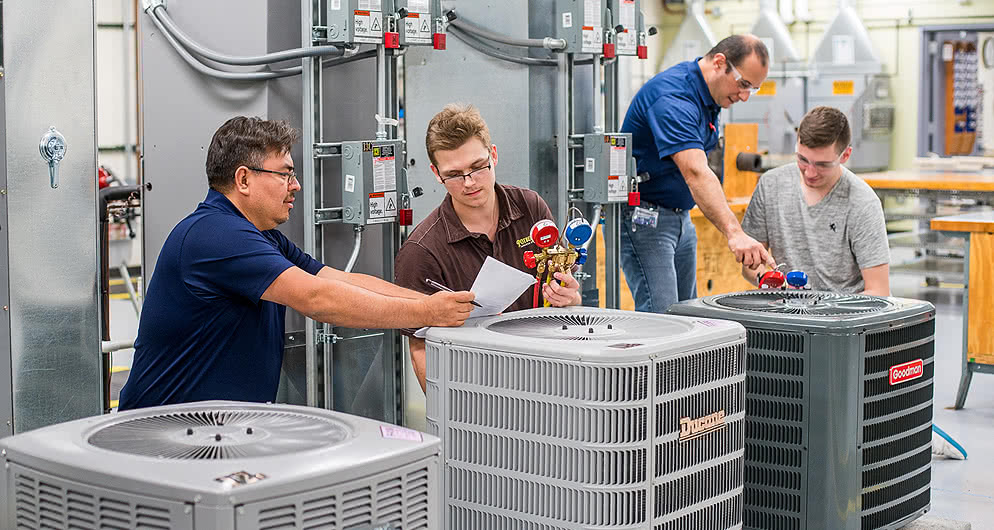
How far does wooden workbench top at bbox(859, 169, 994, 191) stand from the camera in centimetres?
843

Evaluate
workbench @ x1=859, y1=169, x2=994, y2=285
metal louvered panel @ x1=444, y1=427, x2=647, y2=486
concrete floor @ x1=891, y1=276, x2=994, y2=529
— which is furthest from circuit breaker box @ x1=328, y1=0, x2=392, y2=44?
workbench @ x1=859, y1=169, x2=994, y2=285

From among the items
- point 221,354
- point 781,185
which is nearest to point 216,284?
point 221,354

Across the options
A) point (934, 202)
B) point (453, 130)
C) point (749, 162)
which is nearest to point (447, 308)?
point (453, 130)

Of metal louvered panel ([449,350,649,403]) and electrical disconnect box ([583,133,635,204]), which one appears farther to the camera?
electrical disconnect box ([583,133,635,204])

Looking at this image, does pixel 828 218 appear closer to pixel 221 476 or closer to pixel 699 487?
pixel 699 487

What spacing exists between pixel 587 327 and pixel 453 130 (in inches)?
27.2

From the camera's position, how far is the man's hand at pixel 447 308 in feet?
7.97

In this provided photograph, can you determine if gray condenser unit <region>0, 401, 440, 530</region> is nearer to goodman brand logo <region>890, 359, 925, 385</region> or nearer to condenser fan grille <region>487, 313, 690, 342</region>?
condenser fan grille <region>487, 313, 690, 342</region>

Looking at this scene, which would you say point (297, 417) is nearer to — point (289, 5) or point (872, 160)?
point (289, 5)

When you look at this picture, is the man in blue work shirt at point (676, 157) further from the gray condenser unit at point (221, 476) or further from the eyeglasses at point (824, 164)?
the gray condenser unit at point (221, 476)

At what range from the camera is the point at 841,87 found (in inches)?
469

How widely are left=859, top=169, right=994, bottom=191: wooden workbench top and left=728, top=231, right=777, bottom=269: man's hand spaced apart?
516cm

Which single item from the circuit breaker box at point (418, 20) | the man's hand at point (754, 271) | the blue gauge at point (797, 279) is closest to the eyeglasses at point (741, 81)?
the man's hand at point (754, 271)

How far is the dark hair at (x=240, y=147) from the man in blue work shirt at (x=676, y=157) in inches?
77.1
